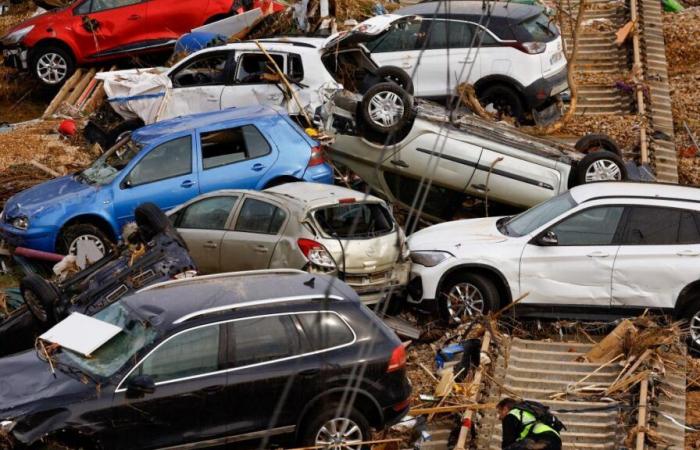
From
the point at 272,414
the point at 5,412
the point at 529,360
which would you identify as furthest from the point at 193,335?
the point at 529,360

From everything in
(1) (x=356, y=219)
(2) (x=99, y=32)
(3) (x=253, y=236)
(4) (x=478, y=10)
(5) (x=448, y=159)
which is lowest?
(3) (x=253, y=236)

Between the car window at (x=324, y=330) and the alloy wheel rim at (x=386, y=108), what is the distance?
19.6 ft

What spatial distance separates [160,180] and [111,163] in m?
0.71

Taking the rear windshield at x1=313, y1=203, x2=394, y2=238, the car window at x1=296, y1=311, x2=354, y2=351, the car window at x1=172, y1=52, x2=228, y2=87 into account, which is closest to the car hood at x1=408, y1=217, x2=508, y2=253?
the rear windshield at x1=313, y1=203, x2=394, y2=238

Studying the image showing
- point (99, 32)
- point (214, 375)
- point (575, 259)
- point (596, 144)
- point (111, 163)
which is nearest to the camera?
point (214, 375)

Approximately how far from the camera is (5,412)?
9164 mm

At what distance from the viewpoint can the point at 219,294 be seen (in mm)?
10180

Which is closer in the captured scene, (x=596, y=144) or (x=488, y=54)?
(x=596, y=144)

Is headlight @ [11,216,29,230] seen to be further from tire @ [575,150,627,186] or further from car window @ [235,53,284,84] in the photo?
tire @ [575,150,627,186]

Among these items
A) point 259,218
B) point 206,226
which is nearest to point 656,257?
point 259,218

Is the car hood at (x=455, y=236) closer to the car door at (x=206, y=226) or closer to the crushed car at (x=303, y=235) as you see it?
the crushed car at (x=303, y=235)

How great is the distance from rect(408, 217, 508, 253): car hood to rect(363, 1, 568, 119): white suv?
4.48 meters

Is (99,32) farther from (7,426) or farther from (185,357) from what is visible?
(7,426)

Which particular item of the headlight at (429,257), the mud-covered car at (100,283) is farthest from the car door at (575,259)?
the mud-covered car at (100,283)
